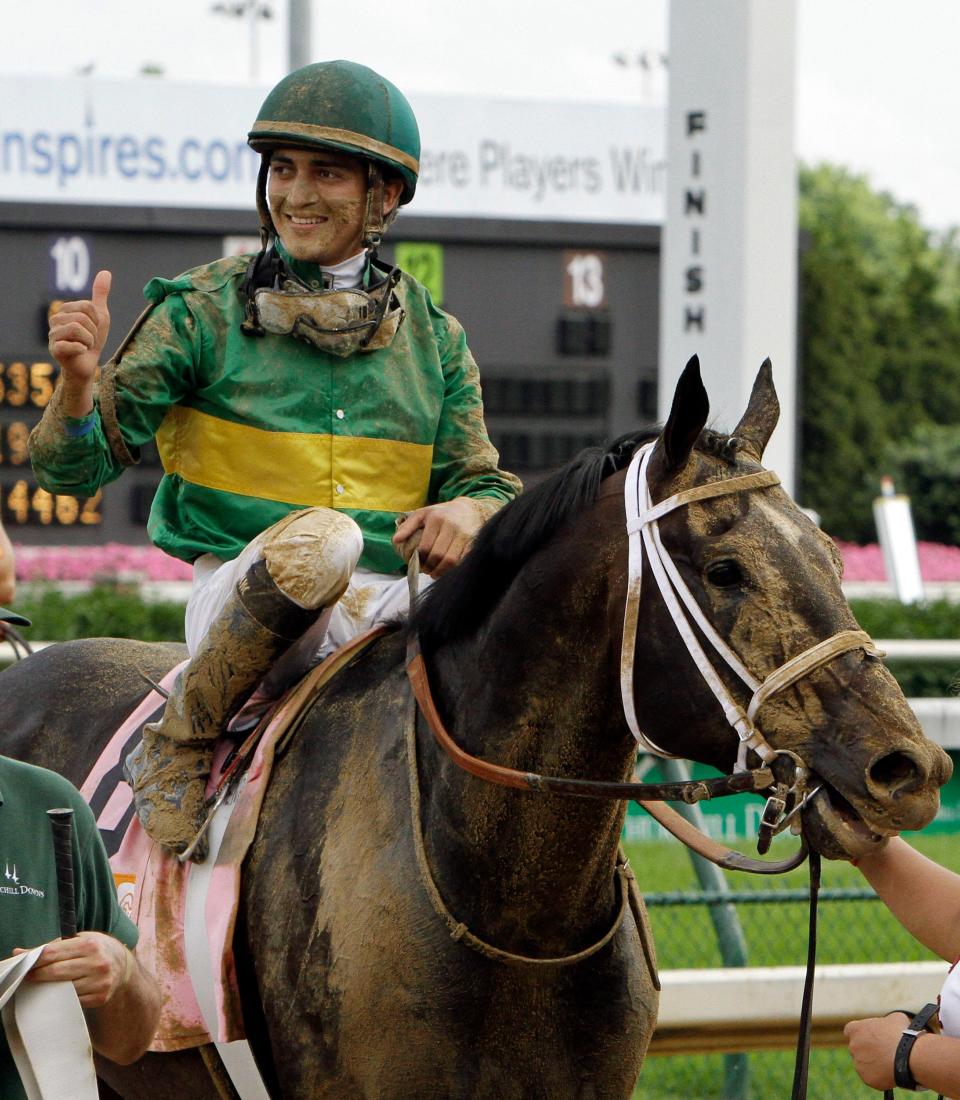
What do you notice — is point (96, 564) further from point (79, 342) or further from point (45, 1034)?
point (45, 1034)

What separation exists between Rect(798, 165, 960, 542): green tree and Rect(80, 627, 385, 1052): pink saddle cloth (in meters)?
14.4

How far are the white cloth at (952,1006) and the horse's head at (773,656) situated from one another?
231 millimetres

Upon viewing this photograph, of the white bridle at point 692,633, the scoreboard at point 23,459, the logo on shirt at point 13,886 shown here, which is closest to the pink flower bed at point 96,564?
the scoreboard at point 23,459

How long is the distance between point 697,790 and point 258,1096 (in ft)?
3.40

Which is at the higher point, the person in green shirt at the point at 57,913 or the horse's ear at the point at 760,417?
the horse's ear at the point at 760,417

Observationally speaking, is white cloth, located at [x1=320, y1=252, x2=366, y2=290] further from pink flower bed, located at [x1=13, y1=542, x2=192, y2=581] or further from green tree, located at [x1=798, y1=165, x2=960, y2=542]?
green tree, located at [x1=798, y1=165, x2=960, y2=542]

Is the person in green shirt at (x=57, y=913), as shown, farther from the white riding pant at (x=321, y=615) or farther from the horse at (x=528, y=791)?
the white riding pant at (x=321, y=615)

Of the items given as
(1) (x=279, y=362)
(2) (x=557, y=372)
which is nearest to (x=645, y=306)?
(2) (x=557, y=372)

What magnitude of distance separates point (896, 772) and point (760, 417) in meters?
0.72

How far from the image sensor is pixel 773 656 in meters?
2.65

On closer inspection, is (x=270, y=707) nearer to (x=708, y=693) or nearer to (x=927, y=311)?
(x=708, y=693)

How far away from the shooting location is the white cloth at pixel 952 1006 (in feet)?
8.48

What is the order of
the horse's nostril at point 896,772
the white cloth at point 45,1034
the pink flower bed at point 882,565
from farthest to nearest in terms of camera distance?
the pink flower bed at point 882,565 < the horse's nostril at point 896,772 < the white cloth at point 45,1034

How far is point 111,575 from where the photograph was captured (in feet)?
40.4
